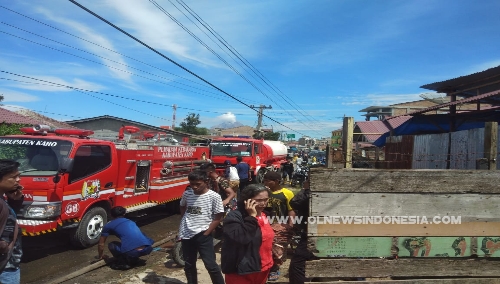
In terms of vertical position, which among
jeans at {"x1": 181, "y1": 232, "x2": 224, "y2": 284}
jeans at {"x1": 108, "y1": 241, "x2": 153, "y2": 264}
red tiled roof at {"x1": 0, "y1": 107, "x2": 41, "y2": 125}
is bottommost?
jeans at {"x1": 108, "y1": 241, "x2": 153, "y2": 264}

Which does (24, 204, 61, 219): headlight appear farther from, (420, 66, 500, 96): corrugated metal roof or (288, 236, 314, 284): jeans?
(420, 66, 500, 96): corrugated metal roof

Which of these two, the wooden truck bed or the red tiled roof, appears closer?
the wooden truck bed

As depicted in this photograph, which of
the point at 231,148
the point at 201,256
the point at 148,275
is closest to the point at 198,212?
the point at 201,256

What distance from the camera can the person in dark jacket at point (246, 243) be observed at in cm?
266

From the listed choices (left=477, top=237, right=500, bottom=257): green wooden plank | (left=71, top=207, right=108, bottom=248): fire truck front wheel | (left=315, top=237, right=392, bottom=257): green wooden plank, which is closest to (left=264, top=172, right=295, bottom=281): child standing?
(left=315, top=237, right=392, bottom=257): green wooden plank

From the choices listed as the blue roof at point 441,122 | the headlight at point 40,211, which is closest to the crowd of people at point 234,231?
the headlight at point 40,211

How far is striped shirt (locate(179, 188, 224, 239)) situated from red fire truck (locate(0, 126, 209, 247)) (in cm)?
270

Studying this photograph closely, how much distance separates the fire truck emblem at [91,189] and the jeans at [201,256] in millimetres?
2964

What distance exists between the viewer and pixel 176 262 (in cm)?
543

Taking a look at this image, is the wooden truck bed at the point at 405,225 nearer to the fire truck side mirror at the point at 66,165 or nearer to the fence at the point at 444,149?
the fence at the point at 444,149

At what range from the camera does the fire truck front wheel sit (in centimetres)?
603

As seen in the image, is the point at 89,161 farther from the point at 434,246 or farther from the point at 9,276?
the point at 434,246

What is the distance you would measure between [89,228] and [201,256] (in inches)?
127

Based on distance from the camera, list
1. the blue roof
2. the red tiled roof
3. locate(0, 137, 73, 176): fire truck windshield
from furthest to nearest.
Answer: the red tiled roof < the blue roof < locate(0, 137, 73, 176): fire truck windshield
